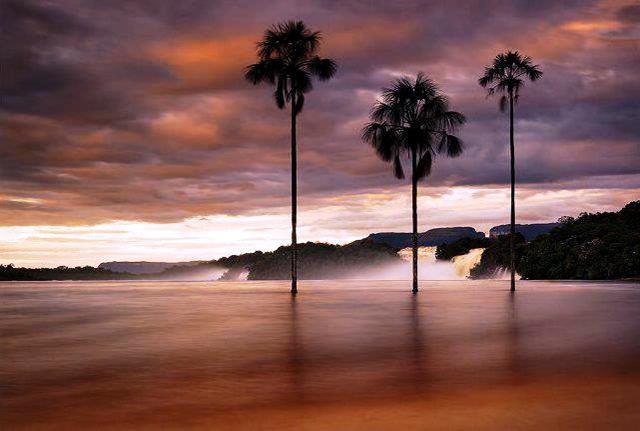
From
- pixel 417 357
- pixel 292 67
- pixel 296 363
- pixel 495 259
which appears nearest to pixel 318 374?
pixel 296 363

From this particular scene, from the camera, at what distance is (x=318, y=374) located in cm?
1212

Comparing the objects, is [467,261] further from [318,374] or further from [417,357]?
[318,374]

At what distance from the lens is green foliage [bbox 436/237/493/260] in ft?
439

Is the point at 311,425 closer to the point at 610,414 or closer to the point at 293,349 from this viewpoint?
the point at 610,414

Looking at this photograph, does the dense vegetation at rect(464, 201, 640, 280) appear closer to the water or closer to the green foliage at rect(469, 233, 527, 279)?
the green foliage at rect(469, 233, 527, 279)

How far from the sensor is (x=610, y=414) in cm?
854

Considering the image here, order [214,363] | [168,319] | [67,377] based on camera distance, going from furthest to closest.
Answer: [168,319]
[214,363]
[67,377]

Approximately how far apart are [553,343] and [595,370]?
4551 millimetres

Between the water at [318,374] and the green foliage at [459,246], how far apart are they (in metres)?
111

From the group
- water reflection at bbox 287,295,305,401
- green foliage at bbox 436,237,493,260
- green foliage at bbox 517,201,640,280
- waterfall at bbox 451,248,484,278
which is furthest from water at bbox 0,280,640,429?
green foliage at bbox 436,237,493,260

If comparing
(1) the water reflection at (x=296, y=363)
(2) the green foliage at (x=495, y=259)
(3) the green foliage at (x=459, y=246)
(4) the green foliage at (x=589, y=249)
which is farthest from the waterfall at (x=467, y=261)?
(1) the water reflection at (x=296, y=363)

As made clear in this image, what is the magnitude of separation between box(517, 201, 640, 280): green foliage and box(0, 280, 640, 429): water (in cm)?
7504

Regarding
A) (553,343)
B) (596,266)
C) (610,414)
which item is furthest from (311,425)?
(596,266)

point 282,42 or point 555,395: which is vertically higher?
point 282,42
